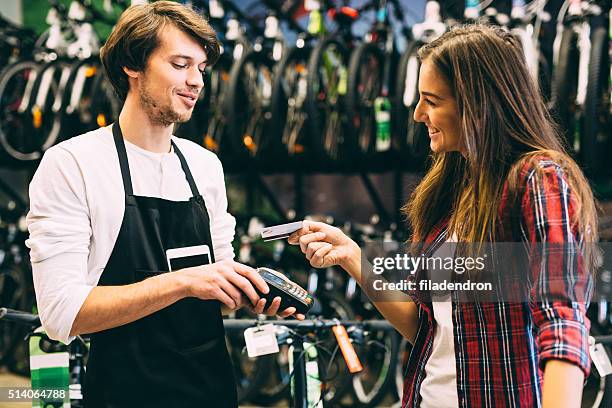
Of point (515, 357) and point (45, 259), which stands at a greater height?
point (45, 259)

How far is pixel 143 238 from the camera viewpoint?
170 cm

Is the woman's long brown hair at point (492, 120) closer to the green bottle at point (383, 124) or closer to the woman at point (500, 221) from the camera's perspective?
the woman at point (500, 221)

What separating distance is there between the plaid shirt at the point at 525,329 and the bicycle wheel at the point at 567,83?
2.92 metres

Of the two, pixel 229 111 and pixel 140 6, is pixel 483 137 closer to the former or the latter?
pixel 140 6

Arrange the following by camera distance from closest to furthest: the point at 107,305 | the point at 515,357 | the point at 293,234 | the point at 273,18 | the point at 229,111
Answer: the point at 515,357 < the point at 107,305 < the point at 293,234 < the point at 229,111 < the point at 273,18

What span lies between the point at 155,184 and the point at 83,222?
223mm

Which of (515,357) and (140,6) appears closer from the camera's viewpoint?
(515,357)

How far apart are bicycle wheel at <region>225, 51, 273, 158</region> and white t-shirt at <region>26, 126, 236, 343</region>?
117 inches

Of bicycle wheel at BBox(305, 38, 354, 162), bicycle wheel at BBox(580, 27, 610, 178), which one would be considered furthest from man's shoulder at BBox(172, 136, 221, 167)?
bicycle wheel at BBox(305, 38, 354, 162)

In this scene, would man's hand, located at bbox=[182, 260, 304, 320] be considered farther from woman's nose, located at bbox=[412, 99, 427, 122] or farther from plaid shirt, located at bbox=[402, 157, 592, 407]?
woman's nose, located at bbox=[412, 99, 427, 122]

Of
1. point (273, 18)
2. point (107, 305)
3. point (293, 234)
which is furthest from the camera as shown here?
point (273, 18)

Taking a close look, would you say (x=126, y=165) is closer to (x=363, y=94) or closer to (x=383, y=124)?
(x=383, y=124)

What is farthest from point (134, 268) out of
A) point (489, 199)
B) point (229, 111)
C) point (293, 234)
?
point (229, 111)

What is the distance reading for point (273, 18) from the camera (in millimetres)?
5445
